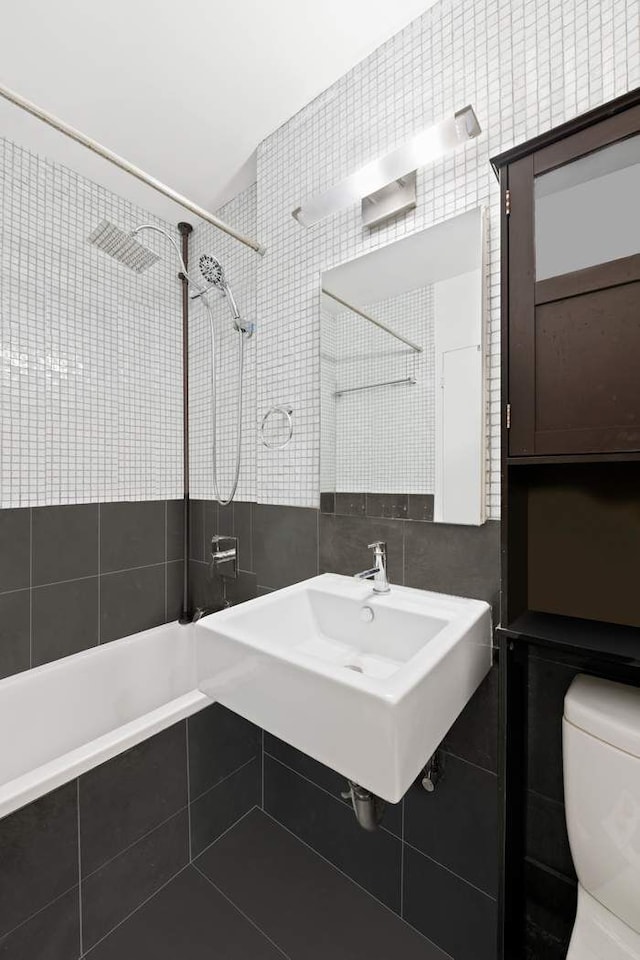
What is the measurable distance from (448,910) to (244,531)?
4.48 feet

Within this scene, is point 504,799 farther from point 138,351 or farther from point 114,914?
point 138,351

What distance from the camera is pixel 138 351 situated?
1952 millimetres

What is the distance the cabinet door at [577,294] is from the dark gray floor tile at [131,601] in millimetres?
1753

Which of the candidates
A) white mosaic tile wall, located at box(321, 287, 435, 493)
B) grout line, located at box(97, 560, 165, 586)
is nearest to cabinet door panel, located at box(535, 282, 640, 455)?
white mosaic tile wall, located at box(321, 287, 435, 493)

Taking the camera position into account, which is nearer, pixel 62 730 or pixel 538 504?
pixel 538 504

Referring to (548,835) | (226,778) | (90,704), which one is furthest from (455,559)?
(90,704)

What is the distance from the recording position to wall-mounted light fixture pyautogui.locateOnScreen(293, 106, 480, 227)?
1017mm

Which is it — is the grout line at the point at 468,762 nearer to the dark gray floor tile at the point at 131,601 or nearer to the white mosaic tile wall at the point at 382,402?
the white mosaic tile wall at the point at 382,402

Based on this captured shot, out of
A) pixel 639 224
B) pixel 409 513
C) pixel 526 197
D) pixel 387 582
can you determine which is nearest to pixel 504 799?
pixel 387 582

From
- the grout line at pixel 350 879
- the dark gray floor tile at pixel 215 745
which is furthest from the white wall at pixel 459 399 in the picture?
the grout line at pixel 350 879

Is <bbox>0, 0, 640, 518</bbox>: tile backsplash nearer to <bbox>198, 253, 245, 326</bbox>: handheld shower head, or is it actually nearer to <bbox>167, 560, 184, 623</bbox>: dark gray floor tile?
<bbox>198, 253, 245, 326</bbox>: handheld shower head

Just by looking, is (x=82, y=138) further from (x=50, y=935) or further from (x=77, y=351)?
(x=50, y=935)

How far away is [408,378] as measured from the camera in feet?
4.12

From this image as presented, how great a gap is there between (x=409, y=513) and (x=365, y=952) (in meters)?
1.23
